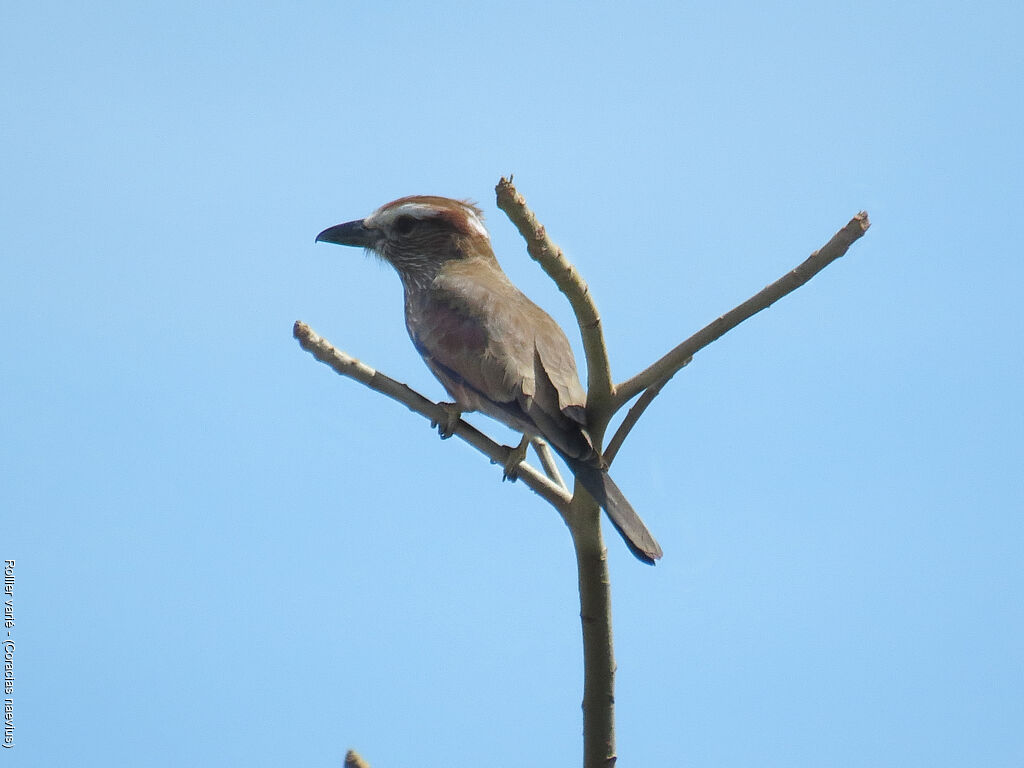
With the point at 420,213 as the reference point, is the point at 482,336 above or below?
below

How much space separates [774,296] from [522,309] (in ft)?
5.67

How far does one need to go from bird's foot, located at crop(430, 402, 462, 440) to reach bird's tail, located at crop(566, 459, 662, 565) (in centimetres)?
82

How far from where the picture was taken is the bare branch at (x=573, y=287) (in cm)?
253

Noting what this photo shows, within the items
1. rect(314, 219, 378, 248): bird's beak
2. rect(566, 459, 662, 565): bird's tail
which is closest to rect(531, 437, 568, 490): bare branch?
rect(566, 459, 662, 565): bird's tail

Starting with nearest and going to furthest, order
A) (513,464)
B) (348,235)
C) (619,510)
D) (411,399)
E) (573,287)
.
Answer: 1. (573,287)
2. (619,510)
3. (513,464)
4. (411,399)
5. (348,235)

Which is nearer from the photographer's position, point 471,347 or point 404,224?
point 471,347

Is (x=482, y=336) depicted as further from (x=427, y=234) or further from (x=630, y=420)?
(x=427, y=234)

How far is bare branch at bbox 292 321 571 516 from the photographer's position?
125 inches

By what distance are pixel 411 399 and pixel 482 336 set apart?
632 mm

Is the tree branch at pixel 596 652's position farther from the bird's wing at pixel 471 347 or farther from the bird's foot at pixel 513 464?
the bird's wing at pixel 471 347

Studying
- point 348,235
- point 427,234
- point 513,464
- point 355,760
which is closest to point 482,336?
point 513,464

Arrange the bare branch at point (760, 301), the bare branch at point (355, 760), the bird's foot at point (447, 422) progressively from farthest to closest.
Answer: the bird's foot at point (447, 422), the bare branch at point (760, 301), the bare branch at point (355, 760)

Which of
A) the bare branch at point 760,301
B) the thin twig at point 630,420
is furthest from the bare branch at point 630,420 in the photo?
the bare branch at point 760,301

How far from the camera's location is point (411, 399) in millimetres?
3549
